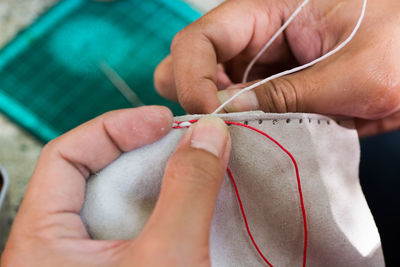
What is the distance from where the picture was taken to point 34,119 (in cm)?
108

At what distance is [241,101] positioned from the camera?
62 cm

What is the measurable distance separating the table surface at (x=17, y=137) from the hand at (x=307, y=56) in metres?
0.50

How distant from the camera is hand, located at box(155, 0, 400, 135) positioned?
0.62 metres

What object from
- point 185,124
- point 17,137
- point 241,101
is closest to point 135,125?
point 185,124

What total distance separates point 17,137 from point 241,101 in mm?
759

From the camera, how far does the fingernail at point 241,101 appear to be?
622 mm

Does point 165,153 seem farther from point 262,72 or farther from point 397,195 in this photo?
point 397,195

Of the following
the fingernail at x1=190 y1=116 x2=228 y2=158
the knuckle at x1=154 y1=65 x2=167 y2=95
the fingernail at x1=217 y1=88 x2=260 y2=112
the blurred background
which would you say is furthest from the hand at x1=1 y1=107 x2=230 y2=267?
the blurred background

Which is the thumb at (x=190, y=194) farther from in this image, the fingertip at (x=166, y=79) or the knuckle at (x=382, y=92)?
the fingertip at (x=166, y=79)

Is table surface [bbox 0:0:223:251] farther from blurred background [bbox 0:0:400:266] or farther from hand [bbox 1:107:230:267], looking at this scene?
hand [bbox 1:107:230:267]

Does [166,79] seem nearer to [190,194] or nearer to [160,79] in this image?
[160,79]

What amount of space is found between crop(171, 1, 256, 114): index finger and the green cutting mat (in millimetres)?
403

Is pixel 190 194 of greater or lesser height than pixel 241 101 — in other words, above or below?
above

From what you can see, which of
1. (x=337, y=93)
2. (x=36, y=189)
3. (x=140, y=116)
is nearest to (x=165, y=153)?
(x=140, y=116)
